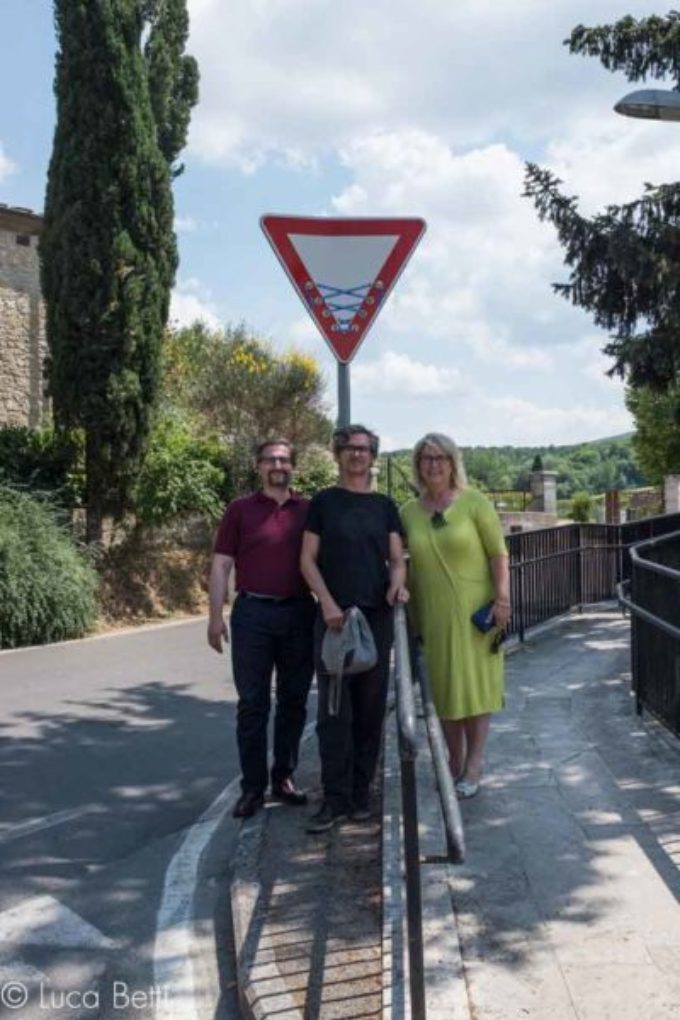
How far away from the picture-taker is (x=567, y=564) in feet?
39.5

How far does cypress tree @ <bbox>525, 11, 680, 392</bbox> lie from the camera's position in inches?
467

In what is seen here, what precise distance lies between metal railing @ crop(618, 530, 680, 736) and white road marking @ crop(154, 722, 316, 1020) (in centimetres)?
274

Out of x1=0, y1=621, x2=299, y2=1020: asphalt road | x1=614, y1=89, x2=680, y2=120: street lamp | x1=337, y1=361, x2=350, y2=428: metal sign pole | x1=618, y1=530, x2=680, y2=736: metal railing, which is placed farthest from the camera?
x1=614, y1=89, x2=680, y2=120: street lamp

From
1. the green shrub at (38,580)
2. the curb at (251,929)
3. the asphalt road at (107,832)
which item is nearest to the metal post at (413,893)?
the curb at (251,929)

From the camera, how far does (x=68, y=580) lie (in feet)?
41.3

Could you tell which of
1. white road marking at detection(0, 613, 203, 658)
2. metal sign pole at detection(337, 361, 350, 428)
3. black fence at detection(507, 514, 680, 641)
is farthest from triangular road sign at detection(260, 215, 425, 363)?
white road marking at detection(0, 613, 203, 658)

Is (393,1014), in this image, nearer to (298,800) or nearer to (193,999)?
(193,999)

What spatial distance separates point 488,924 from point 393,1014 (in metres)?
0.75

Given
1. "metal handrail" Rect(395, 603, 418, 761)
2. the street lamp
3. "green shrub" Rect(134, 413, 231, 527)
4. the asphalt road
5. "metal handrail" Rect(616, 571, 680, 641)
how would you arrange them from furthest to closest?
"green shrub" Rect(134, 413, 231, 527) < the street lamp < "metal handrail" Rect(616, 571, 680, 641) < the asphalt road < "metal handrail" Rect(395, 603, 418, 761)

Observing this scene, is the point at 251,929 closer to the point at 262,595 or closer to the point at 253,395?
the point at 262,595

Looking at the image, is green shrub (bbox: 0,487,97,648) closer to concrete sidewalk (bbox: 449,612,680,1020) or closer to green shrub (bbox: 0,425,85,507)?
green shrub (bbox: 0,425,85,507)

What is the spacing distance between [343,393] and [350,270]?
0.63 metres

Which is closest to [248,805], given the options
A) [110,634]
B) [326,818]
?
[326,818]

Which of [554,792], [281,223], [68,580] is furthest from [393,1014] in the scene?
[68,580]
